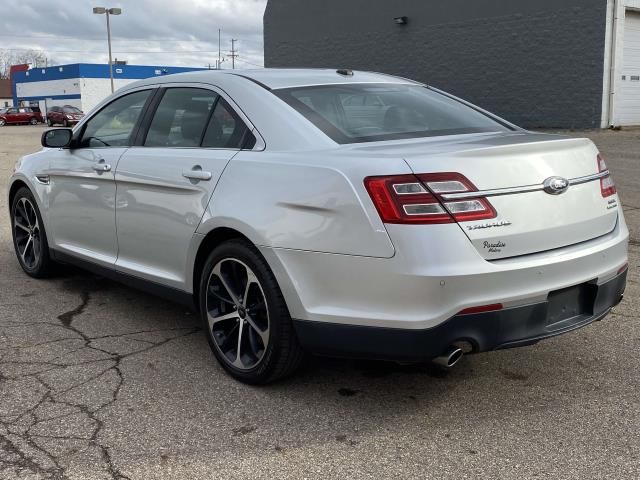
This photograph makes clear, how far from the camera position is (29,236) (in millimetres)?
5961

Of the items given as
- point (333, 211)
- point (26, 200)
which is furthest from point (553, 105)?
point (333, 211)

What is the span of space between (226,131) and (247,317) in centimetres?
106

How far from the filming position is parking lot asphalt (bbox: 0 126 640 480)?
2895 mm

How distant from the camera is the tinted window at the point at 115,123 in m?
4.70

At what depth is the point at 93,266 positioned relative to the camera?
4906 millimetres

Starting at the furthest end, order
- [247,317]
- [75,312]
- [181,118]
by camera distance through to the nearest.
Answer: [75,312] → [181,118] → [247,317]

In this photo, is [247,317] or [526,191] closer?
[526,191]

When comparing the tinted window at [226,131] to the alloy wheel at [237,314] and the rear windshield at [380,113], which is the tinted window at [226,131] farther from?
the alloy wheel at [237,314]

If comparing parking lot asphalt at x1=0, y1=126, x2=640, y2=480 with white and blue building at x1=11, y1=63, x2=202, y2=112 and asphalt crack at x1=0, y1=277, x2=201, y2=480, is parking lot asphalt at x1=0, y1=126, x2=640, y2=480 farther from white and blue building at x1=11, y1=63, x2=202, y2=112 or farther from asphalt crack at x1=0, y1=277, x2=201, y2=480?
white and blue building at x1=11, y1=63, x2=202, y2=112

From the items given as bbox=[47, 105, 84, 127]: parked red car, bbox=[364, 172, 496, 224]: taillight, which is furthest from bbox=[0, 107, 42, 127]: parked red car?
bbox=[364, 172, 496, 224]: taillight

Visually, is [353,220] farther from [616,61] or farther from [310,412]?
[616,61]

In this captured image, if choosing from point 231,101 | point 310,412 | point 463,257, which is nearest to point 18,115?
point 231,101

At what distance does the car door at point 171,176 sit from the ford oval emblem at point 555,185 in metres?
1.56

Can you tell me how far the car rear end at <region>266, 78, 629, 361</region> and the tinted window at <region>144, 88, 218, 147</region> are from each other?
1040 millimetres
